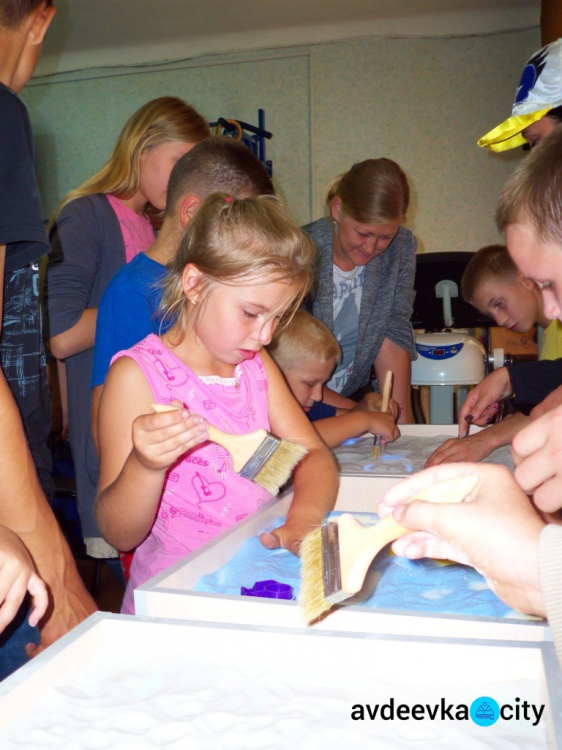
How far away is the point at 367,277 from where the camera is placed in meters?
2.30

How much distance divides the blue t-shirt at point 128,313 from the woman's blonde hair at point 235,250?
0.06 metres

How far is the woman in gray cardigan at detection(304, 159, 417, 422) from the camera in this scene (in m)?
2.13

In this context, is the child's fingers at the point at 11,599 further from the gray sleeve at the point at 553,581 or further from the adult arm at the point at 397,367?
the adult arm at the point at 397,367

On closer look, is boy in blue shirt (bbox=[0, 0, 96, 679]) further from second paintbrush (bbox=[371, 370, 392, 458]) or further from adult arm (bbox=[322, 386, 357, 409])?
adult arm (bbox=[322, 386, 357, 409])

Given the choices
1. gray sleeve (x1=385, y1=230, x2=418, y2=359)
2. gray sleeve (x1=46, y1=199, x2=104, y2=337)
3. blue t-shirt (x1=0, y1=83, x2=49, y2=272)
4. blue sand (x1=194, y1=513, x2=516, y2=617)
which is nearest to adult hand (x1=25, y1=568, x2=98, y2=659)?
blue sand (x1=194, y1=513, x2=516, y2=617)

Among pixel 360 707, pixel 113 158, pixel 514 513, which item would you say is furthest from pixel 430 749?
pixel 113 158

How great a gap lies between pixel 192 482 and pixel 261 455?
0.25 metres

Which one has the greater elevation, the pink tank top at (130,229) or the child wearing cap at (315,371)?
the pink tank top at (130,229)

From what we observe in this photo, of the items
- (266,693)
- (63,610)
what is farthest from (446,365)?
(266,693)

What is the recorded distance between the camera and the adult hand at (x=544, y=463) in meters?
0.66

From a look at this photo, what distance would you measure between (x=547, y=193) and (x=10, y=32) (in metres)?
0.66

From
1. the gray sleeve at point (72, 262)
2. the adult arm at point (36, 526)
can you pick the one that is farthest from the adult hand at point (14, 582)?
the gray sleeve at point (72, 262)

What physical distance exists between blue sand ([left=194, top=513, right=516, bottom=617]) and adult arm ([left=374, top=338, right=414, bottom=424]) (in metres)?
1.35

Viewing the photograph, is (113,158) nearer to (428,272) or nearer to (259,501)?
(259,501)
